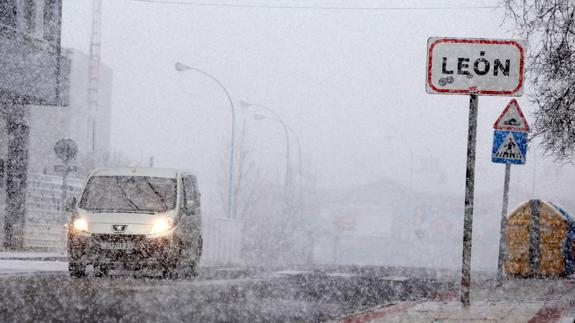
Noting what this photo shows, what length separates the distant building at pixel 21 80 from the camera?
77.7 ft

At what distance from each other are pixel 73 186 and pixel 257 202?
42957 mm

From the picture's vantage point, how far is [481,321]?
344 inches

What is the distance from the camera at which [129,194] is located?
15.9m

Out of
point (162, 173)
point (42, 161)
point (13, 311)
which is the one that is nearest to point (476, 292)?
point (162, 173)

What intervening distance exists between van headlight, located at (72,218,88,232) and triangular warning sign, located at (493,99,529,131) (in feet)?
22.0

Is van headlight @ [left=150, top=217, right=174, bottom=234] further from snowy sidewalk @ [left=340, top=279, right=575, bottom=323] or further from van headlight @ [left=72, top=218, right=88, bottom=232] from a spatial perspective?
snowy sidewalk @ [left=340, top=279, right=575, bottom=323]

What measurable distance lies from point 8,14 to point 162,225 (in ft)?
36.5

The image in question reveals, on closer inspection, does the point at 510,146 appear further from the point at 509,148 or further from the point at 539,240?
the point at 539,240

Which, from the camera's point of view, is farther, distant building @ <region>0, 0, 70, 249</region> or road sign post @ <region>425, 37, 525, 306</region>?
distant building @ <region>0, 0, 70, 249</region>

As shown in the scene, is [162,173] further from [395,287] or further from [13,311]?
[13,311]

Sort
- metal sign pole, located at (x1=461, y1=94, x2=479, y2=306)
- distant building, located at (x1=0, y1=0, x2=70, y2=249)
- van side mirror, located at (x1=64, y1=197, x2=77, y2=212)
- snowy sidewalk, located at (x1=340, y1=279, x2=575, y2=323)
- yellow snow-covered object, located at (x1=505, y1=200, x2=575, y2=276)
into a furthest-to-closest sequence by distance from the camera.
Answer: distant building, located at (x1=0, y1=0, x2=70, y2=249)
yellow snow-covered object, located at (x1=505, y1=200, x2=575, y2=276)
van side mirror, located at (x1=64, y1=197, x2=77, y2=212)
metal sign pole, located at (x1=461, y1=94, x2=479, y2=306)
snowy sidewalk, located at (x1=340, y1=279, x2=575, y2=323)

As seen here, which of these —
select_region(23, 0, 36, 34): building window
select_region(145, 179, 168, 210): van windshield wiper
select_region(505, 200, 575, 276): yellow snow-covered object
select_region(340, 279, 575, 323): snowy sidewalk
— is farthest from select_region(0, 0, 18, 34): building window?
select_region(340, 279, 575, 323): snowy sidewalk

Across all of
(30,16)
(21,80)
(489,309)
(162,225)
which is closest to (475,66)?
(489,309)

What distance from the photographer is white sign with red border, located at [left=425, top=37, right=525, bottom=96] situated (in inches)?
388
